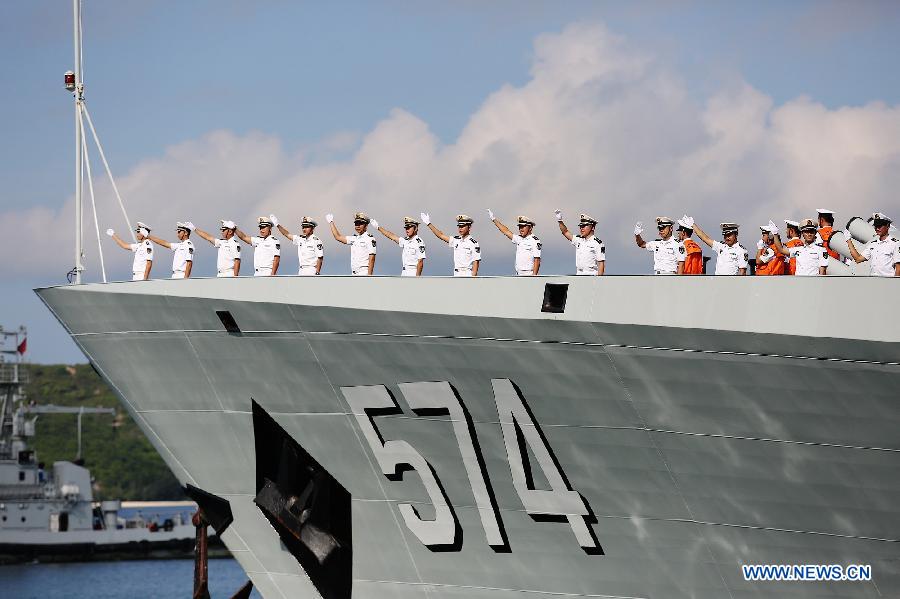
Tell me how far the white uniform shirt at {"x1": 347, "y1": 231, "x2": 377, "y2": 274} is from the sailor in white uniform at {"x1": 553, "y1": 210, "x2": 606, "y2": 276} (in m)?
2.97

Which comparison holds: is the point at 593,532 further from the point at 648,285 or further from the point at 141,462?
the point at 141,462

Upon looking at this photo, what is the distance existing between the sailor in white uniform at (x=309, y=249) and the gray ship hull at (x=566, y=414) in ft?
4.05

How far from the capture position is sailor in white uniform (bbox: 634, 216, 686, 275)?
17531 millimetres

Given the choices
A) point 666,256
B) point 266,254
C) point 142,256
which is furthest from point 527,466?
point 142,256

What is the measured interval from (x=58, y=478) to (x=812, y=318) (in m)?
73.5

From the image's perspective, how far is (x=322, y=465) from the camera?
19.0 m

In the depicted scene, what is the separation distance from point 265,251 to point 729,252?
6872 mm

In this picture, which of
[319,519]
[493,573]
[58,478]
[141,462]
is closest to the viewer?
[493,573]

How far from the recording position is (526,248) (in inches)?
Result: 704

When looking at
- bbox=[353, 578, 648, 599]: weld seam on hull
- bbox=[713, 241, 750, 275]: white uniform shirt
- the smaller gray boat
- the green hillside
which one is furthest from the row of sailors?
the green hillside

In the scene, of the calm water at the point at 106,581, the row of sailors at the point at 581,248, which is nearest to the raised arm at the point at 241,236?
the row of sailors at the point at 581,248

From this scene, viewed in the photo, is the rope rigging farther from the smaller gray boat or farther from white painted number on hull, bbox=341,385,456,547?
the smaller gray boat

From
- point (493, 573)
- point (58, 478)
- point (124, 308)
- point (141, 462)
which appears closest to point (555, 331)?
point (493, 573)

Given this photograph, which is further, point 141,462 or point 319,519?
point 141,462
